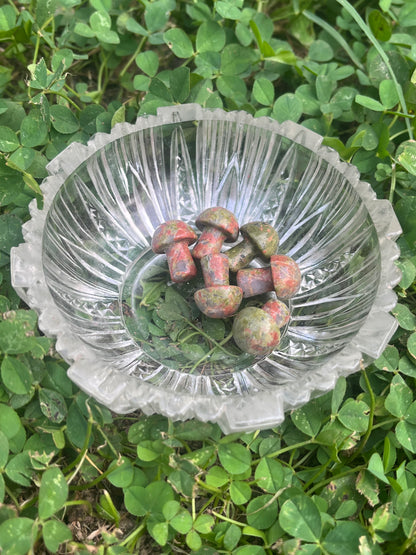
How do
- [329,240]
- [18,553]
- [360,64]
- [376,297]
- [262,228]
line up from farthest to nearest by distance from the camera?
[360,64]
[329,240]
[262,228]
[376,297]
[18,553]

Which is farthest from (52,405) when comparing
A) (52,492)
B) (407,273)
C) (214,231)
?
(407,273)

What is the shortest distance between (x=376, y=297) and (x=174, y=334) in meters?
0.45

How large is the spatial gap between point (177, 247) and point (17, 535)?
660 millimetres

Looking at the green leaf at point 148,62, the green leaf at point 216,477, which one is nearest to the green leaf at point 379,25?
the green leaf at point 148,62

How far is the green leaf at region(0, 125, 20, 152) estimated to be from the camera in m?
1.59

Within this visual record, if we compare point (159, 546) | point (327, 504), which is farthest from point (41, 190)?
point (327, 504)

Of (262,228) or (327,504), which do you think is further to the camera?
(262,228)

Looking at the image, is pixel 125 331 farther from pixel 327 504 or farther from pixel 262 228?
pixel 327 504

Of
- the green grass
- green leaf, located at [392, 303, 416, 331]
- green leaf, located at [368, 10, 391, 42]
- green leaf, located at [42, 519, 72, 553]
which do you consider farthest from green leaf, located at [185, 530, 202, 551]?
green leaf, located at [368, 10, 391, 42]

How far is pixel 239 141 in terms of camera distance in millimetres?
1592

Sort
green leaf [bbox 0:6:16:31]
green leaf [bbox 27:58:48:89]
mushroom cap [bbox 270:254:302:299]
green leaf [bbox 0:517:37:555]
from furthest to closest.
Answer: green leaf [bbox 0:6:16:31] < green leaf [bbox 27:58:48:89] < mushroom cap [bbox 270:254:302:299] < green leaf [bbox 0:517:37:555]

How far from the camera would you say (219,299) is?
134cm

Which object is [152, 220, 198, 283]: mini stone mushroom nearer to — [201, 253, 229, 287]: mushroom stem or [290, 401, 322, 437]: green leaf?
[201, 253, 229, 287]: mushroom stem

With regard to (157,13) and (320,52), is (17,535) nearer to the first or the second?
(157,13)
